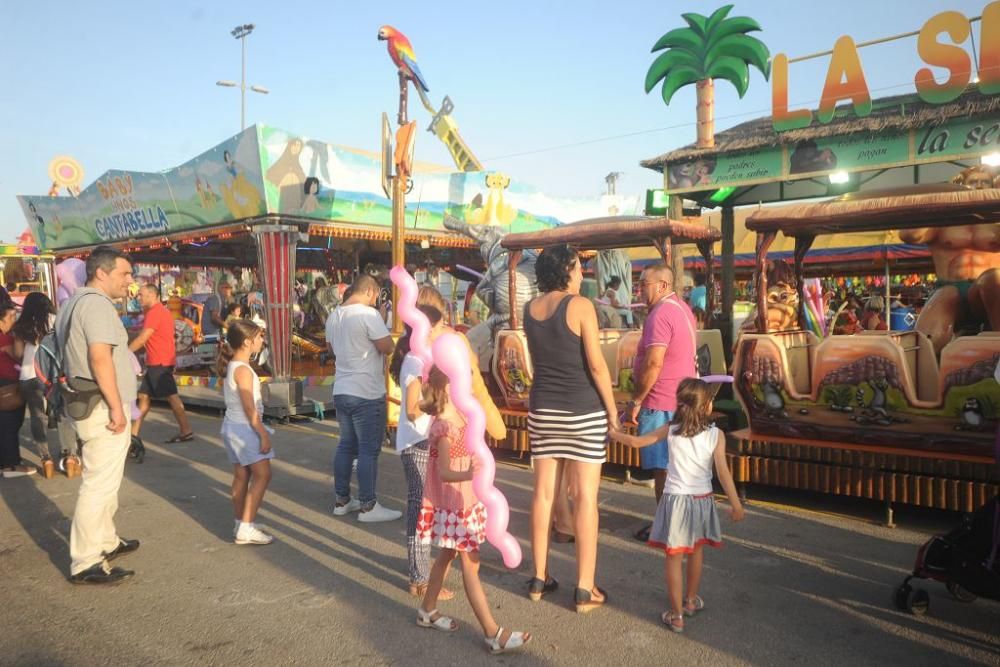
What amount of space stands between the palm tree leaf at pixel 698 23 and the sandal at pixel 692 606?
27.8 feet

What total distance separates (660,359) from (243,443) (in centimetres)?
272

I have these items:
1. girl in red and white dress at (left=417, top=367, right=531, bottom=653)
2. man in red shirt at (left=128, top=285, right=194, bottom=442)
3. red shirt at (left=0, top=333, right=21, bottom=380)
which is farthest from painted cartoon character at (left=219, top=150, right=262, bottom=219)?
girl in red and white dress at (left=417, top=367, right=531, bottom=653)

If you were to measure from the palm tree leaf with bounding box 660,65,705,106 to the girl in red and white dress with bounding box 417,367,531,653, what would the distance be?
8288 mm

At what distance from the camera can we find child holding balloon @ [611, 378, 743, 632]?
11.0 ft

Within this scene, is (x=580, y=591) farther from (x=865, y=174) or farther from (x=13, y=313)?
(x=865, y=174)

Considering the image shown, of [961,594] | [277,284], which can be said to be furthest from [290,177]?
[961,594]

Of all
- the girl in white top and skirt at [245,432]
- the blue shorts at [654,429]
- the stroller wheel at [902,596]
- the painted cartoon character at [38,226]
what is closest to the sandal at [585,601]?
the blue shorts at [654,429]

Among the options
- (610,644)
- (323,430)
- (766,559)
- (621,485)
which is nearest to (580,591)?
(610,644)

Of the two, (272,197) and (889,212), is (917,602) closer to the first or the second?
(889,212)

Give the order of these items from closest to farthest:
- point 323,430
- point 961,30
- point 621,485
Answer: point 621,485
point 961,30
point 323,430

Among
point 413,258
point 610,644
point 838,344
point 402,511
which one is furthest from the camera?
point 413,258

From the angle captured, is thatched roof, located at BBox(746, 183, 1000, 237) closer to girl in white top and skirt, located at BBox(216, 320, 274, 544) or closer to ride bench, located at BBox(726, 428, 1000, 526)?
ride bench, located at BBox(726, 428, 1000, 526)

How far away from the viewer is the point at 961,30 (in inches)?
322

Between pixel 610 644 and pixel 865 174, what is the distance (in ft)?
28.5
